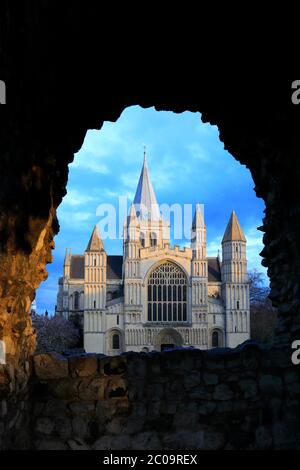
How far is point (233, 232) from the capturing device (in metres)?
66.4

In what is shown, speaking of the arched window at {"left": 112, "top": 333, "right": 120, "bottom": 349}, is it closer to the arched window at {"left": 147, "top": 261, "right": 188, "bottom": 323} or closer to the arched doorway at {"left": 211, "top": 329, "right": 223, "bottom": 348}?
the arched window at {"left": 147, "top": 261, "right": 188, "bottom": 323}

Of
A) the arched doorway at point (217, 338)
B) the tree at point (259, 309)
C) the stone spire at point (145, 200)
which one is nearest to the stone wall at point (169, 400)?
the tree at point (259, 309)

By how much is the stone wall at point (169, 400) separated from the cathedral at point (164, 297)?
51963 mm

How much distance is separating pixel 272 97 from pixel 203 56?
32.3 inches

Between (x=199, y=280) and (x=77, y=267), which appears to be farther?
(x=77, y=267)

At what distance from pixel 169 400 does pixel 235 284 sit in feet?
194

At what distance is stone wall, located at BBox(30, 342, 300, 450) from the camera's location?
4977 millimetres

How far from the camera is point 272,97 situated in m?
5.02

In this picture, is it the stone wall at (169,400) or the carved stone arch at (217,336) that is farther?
the carved stone arch at (217,336)

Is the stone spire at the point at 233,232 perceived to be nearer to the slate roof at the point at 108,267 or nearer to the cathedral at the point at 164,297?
the cathedral at the point at 164,297

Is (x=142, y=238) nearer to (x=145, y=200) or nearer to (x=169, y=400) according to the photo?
(x=145, y=200)

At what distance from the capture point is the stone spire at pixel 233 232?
65938mm

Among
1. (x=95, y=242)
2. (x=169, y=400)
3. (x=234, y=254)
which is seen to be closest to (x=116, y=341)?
(x=95, y=242)
